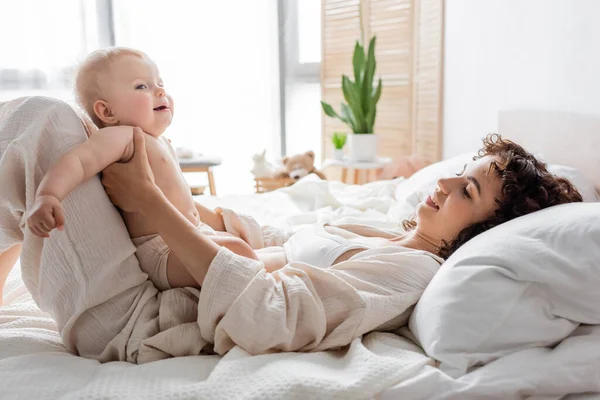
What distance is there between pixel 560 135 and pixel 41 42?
3.32 meters

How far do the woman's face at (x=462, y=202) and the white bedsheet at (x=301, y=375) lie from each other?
1.06ft

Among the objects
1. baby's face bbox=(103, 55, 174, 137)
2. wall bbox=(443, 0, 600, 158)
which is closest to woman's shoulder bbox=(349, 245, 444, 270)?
baby's face bbox=(103, 55, 174, 137)

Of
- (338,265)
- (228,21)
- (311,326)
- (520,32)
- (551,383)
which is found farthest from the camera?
(228,21)

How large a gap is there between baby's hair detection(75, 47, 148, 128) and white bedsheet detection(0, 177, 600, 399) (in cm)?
51

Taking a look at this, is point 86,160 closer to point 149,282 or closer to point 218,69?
point 149,282

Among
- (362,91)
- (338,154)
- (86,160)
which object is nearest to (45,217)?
(86,160)

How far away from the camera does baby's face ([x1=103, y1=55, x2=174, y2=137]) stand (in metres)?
1.18

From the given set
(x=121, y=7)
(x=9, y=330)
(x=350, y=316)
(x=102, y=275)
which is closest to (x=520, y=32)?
(x=350, y=316)

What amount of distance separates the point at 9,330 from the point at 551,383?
0.95 meters

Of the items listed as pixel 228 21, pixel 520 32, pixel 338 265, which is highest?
pixel 228 21

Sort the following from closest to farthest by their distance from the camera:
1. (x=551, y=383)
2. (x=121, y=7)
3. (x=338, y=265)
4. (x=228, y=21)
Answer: (x=551, y=383)
(x=338, y=265)
(x=121, y=7)
(x=228, y=21)

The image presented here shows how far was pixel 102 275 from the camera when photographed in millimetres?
1005

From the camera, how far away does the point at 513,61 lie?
2414 millimetres

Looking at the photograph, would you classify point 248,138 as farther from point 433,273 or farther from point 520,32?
point 433,273
